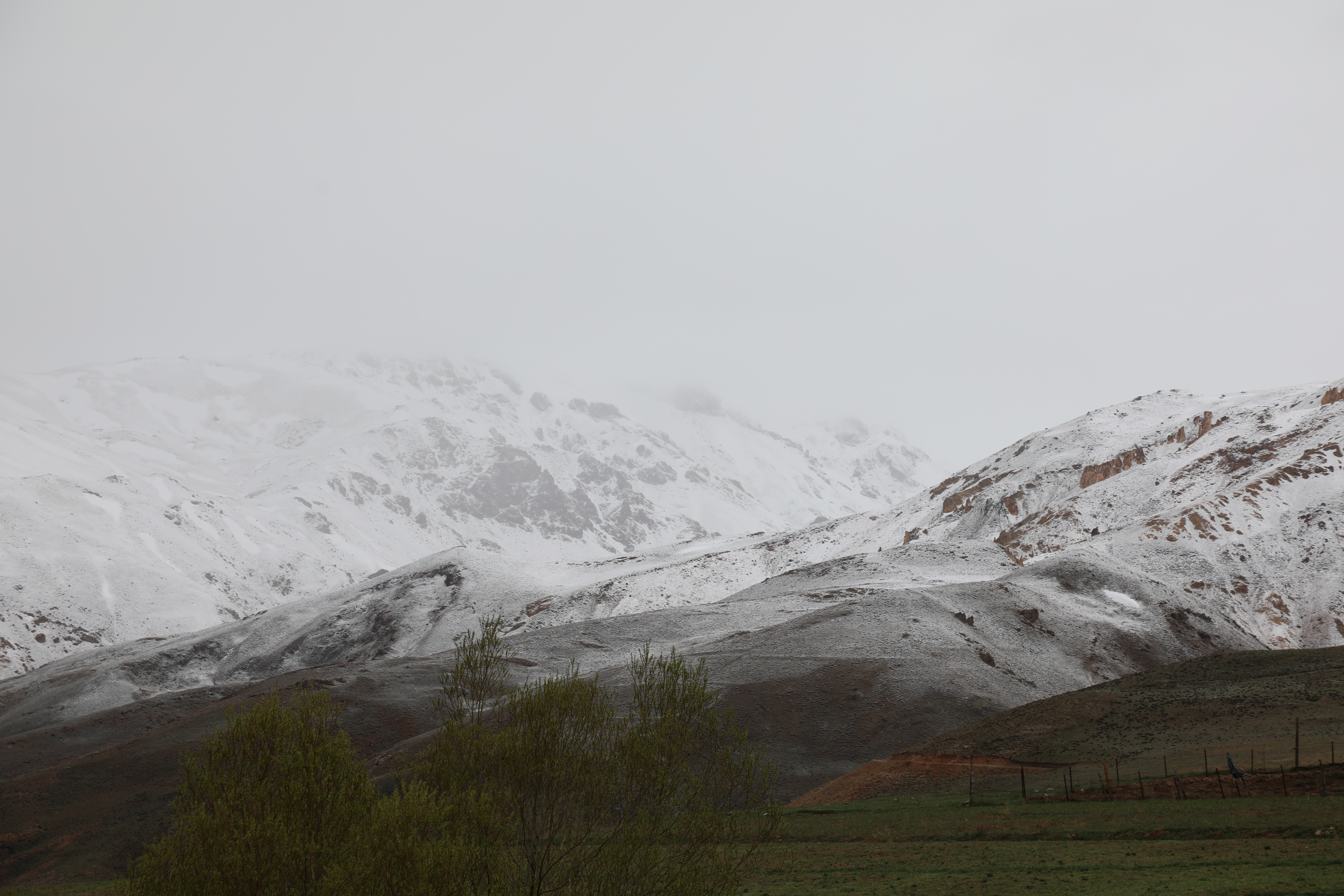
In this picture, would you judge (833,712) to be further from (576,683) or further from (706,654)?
(576,683)

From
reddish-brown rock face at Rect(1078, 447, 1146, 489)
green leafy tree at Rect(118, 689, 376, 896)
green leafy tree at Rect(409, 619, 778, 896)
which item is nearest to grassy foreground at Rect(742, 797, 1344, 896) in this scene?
green leafy tree at Rect(409, 619, 778, 896)

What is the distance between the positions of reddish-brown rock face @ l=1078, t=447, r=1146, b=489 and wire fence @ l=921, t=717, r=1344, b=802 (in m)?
121

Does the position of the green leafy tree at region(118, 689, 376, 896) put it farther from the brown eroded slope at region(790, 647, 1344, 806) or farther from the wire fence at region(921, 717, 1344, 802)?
the brown eroded slope at region(790, 647, 1344, 806)

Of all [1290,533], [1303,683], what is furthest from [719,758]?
[1290,533]

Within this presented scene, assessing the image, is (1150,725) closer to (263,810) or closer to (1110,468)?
(263,810)

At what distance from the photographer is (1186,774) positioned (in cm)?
3922

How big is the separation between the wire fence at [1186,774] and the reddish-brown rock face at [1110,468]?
121 metres

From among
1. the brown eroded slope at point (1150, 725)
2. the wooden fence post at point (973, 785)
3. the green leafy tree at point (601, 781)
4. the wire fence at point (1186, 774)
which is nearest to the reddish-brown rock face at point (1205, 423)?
the brown eroded slope at point (1150, 725)

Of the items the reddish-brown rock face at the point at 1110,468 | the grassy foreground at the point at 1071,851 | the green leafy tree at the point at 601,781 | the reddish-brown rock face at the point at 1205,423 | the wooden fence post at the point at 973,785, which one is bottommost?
the wooden fence post at the point at 973,785

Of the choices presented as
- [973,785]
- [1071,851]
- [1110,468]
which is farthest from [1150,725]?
[1110,468]

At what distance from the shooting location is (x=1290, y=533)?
110312 mm

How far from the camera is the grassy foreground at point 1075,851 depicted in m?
24.9

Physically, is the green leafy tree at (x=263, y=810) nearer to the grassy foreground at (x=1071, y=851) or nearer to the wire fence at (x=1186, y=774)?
the grassy foreground at (x=1071, y=851)

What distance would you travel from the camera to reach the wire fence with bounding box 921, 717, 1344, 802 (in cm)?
3491
